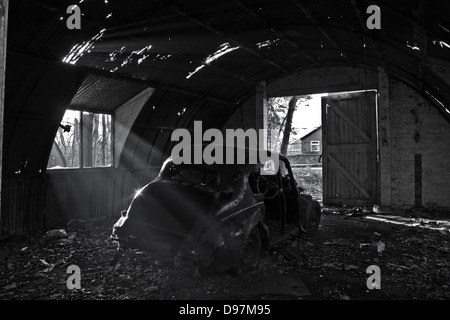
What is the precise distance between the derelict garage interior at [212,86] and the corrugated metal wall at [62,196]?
3 centimetres

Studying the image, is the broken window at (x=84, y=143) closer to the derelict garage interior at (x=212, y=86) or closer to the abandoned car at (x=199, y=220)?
the derelict garage interior at (x=212, y=86)

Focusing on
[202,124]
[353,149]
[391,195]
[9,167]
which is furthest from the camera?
[202,124]

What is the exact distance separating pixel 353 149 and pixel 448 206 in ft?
11.6

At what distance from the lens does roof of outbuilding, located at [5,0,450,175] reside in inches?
255

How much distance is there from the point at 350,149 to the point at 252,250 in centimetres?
858

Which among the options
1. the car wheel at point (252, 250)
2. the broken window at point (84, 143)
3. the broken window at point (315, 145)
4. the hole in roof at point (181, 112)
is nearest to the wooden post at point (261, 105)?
the hole in roof at point (181, 112)

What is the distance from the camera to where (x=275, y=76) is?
14070 mm

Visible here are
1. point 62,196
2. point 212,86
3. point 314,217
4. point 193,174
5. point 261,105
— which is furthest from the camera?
point 261,105

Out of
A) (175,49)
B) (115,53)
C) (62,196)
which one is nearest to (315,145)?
(175,49)

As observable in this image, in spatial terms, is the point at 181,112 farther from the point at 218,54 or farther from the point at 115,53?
the point at 115,53

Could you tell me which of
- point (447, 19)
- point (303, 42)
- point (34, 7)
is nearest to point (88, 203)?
point (34, 7)

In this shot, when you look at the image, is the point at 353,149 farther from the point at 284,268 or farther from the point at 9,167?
the point at 9,167

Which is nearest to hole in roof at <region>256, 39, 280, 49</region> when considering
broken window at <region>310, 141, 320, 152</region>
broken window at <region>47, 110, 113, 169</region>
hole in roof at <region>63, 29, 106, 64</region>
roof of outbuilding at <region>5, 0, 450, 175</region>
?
roof of outbuilding at <region>5, 0, 450, 175</region>

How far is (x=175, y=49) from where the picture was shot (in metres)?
9.20
